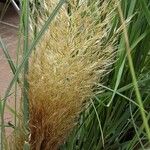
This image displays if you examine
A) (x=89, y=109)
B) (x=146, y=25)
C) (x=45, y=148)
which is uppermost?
(x=146, y=25)

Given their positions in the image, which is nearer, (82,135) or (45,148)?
(45,148)

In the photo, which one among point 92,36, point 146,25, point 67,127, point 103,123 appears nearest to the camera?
point 92,36

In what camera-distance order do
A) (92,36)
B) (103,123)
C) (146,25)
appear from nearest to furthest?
(92,36) < (146,25) < (103,123)

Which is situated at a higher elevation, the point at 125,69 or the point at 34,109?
the point at 125,69

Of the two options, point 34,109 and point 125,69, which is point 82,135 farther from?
point 34,109

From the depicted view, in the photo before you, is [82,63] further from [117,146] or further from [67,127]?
[117,146]

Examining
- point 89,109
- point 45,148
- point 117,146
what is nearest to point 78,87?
point 45,148
